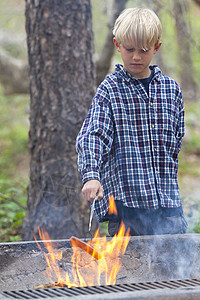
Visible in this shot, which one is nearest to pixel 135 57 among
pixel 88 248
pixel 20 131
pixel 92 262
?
pixel 88 248

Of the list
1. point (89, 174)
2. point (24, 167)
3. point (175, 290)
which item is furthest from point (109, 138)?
point (24, 167)

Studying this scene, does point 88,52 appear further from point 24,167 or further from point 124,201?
point 24,167

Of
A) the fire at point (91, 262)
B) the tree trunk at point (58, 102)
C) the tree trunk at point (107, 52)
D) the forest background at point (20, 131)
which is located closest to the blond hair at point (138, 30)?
the fire at point (91, 262)

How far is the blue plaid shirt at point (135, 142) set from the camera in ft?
8.50

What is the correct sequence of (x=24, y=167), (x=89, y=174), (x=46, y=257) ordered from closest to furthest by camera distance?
(x=89, y=174) → (x=46, y=257) → (x=24, y=167)

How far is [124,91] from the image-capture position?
2633mm

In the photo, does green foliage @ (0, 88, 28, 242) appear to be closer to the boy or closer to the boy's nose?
the boy

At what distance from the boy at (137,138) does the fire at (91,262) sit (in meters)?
0.20

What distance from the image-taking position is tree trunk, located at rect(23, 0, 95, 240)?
3.88 metres

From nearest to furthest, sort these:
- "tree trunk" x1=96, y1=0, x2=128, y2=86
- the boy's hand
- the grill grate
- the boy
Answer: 1. the grill grate
2. the boy's hand
3. the boy
4. "tree trunk" x1=96, y1=0, x2=128, y2=86

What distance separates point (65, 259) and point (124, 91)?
1050 millimetres

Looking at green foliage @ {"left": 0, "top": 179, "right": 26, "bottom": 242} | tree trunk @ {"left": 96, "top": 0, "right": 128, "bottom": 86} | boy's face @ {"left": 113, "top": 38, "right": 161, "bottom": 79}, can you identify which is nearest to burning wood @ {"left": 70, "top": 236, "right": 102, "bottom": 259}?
boy's face @ {"left": 113, "top": 38, "right": 161, "bottom": 79}

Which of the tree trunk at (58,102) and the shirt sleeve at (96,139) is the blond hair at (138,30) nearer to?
the shirt sleeve at (96,139)

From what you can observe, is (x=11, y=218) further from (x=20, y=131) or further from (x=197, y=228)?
(x=20, y=131)
